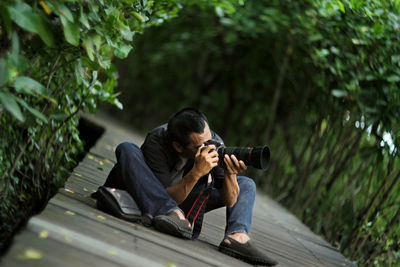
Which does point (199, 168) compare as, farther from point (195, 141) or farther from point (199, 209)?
point (199, 209)

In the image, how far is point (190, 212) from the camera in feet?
9.54

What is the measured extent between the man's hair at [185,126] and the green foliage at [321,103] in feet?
5.48

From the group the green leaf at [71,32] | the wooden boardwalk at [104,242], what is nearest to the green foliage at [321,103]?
the wooden boardwalk at [104,242]

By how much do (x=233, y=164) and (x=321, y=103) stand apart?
13.3 ft

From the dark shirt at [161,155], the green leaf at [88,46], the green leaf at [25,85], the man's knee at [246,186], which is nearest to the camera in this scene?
the green leaf at [25,85]

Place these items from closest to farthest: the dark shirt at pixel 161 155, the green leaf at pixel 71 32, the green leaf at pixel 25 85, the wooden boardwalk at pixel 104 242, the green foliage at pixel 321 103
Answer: the wooden boardwalk at pixel 104 242, the green leaf at pixel 25 85, the green leaf at pixel 71 32, the dark shirt at pixel 161 155, the green foliage at pixel 321 103

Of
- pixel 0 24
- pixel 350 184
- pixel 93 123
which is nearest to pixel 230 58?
pixel 93 123

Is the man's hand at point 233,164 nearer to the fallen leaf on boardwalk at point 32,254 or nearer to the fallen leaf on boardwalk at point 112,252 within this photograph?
the fallen leaf on boardwalk at point 112,252

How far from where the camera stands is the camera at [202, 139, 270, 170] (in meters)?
2.66

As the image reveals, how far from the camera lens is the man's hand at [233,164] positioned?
9.00ft

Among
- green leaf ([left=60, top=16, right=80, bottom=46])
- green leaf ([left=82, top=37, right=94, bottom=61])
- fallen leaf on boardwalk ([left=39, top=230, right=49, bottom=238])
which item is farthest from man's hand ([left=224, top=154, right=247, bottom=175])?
fallen leaf on boardwalk ([left=39, top=230, right=49, bottom=238])

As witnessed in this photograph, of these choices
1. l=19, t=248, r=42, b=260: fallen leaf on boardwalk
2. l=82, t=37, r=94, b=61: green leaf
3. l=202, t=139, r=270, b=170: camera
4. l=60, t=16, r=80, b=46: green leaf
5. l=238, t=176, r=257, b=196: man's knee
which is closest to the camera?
l=19, t=248, r=42, b=260: fallen leaf on boardwalk

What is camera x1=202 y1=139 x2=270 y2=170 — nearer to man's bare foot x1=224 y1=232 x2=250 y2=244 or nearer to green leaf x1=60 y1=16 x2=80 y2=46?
man's bare foot x1=224 y1=232 x2=250 y2=244

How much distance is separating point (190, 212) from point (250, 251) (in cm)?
36
